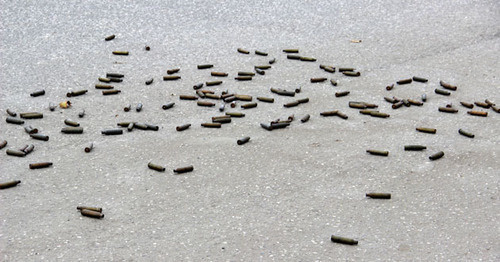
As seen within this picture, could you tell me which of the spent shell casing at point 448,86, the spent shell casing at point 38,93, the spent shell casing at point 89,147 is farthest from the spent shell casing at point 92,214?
the spent shell casing at point 448,86

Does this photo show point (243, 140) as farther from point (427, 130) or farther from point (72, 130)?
point (427, 130)

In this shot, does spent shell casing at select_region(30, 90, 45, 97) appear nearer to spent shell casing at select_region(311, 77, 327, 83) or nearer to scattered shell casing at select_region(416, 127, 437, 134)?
spent shell casing at select_region(311, 77, 327, 83)

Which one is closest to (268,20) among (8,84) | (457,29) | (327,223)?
(457,29)

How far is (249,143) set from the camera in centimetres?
665

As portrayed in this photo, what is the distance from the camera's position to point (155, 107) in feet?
24.6

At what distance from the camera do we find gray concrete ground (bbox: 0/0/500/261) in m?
5.06

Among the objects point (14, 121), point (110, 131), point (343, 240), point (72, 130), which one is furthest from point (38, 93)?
point (343, 240)

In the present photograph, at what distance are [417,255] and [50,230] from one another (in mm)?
2780

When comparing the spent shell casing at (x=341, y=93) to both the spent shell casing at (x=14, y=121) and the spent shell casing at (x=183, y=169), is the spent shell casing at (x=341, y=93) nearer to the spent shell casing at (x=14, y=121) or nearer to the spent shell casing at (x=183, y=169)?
the spent shell casing at (x=183, y=169)

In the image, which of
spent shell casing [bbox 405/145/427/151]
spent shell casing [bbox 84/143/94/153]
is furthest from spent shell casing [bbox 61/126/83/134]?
spent shell casing [bbox 405/145/427/151]

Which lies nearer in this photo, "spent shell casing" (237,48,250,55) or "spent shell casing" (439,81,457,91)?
"spent shell casing" (439,81,457,91)

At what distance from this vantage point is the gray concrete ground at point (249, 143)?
5.06 metres

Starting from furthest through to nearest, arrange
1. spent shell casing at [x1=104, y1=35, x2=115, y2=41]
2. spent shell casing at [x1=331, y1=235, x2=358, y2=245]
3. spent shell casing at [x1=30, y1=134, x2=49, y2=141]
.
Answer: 1. spent shell casing at [x1=104, y1=35, x2=115, y2=41]
2. spent shell casing at [x1=30, y1=134, x2=49, y2=141]
3. spent shell casing at [x1=331, y1=235, x2=358, y2=245]

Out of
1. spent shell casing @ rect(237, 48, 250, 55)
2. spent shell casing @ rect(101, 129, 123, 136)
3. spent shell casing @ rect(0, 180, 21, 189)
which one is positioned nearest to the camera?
spent shell casing @ rect(0, 180, 21, 189)
